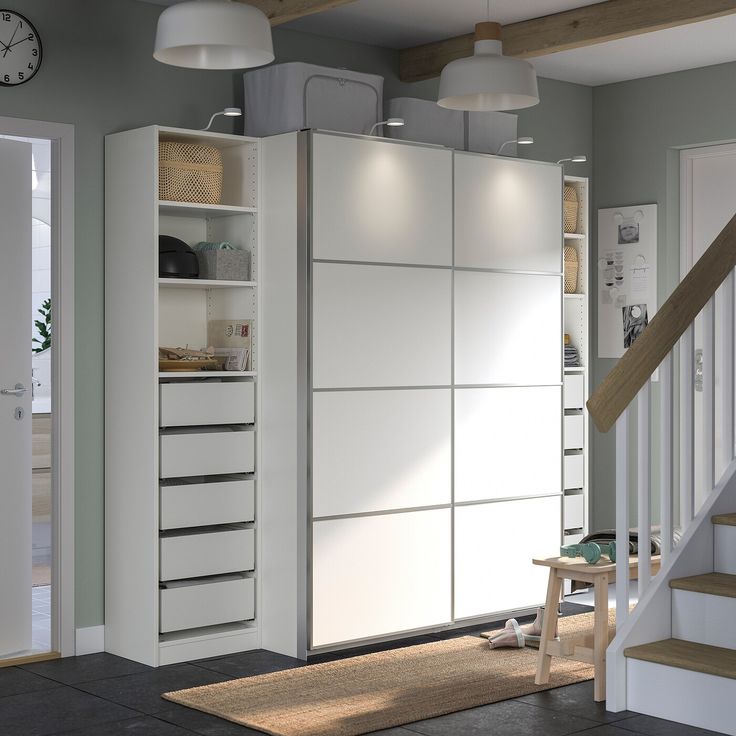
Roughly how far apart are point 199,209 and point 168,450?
99 centimetres

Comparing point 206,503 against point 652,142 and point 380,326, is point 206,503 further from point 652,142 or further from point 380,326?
point 652,142

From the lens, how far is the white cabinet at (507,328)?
17.4 feet

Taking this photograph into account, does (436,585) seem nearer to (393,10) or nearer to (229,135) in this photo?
(229,135)

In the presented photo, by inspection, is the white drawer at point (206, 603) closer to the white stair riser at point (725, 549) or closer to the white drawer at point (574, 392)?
the white stair riser at point (725, 549)

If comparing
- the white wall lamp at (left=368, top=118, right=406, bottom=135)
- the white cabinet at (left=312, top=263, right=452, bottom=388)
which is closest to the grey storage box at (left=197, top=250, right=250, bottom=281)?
the white cabinet at (left=312, top=263, right=452, bottom=388)

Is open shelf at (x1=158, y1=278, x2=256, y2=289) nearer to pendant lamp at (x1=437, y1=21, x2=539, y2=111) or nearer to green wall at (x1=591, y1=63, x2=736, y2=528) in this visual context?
pendant lamp at (x1=437, y1=21, x2=539, y2=111)

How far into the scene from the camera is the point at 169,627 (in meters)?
4.67

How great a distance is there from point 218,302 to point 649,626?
7.49 feet

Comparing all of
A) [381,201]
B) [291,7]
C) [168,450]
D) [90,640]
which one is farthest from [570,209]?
[90,640]

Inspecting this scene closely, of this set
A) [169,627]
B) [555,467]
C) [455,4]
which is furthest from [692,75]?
[169,627]

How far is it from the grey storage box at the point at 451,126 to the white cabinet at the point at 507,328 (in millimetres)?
640

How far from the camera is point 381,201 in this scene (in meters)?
4.96

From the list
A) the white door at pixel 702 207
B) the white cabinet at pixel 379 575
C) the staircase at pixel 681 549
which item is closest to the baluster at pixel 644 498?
the staircase at pixel 681 549

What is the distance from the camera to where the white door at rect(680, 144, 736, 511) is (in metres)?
6.32
